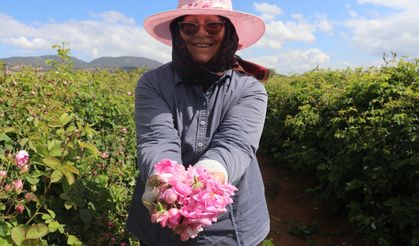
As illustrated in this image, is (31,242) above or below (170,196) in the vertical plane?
below

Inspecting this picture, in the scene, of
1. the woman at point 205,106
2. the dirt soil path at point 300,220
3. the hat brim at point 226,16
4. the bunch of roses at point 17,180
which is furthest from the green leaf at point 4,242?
the dirt soil path at point 300,220

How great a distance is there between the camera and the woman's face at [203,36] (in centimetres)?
166

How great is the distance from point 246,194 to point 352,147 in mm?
2343

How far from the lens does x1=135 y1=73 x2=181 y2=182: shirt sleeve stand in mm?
1448

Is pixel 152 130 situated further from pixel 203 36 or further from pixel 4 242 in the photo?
pixel 4 242

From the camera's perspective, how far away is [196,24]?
1.67 metres

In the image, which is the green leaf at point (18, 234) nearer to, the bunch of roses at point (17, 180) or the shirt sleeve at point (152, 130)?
the bunch of roses at point (17, 180)

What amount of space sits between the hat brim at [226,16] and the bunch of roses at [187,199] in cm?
73

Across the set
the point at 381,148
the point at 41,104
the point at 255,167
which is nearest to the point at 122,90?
the point at 41,104

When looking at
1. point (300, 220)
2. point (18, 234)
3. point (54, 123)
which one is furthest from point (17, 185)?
point (300, 220)

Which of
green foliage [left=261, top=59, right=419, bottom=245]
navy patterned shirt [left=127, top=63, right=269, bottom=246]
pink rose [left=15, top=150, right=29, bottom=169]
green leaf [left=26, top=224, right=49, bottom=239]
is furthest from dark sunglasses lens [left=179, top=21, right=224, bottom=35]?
green foliage [left=261, top=59, right=419, bottom=245]

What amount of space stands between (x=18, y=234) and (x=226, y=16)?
42.9 inches

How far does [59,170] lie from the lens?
5.53 ft

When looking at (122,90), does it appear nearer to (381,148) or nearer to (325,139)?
(325,139)
